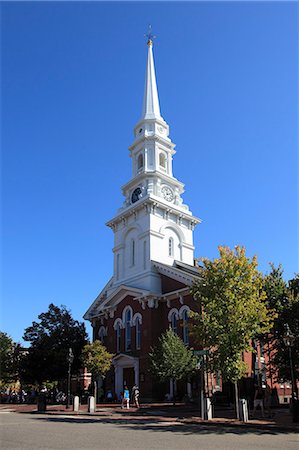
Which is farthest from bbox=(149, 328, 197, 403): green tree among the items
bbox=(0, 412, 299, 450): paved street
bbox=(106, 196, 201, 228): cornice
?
bbox=(106, 196, 201, 228): cornice

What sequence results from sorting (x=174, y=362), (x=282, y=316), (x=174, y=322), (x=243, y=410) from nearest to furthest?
(x=243, y=410) < (x=282, y=316) < (x=174, y=362) < (x=174, y=322)

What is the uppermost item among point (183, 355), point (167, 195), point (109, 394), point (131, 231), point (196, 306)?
point (167, 195)

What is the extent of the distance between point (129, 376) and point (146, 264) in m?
10.1

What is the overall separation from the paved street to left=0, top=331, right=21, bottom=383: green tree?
30.4 meters

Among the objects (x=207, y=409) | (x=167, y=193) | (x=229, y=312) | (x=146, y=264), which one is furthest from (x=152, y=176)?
(x=207, y=409)

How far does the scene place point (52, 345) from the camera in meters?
40.6

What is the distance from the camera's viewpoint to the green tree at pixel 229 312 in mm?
20828

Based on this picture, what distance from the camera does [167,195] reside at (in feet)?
148

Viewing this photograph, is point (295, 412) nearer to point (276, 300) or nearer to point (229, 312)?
point (229, 312)

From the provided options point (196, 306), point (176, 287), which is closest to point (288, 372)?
point (196, 306)

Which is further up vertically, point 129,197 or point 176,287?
point 129,197

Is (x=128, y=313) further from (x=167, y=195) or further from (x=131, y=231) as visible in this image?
(x=167, y=195)

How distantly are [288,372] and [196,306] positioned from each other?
9.43 meters

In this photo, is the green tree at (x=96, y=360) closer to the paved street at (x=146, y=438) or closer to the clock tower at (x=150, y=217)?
the clock tower at (x=150, y=217)
